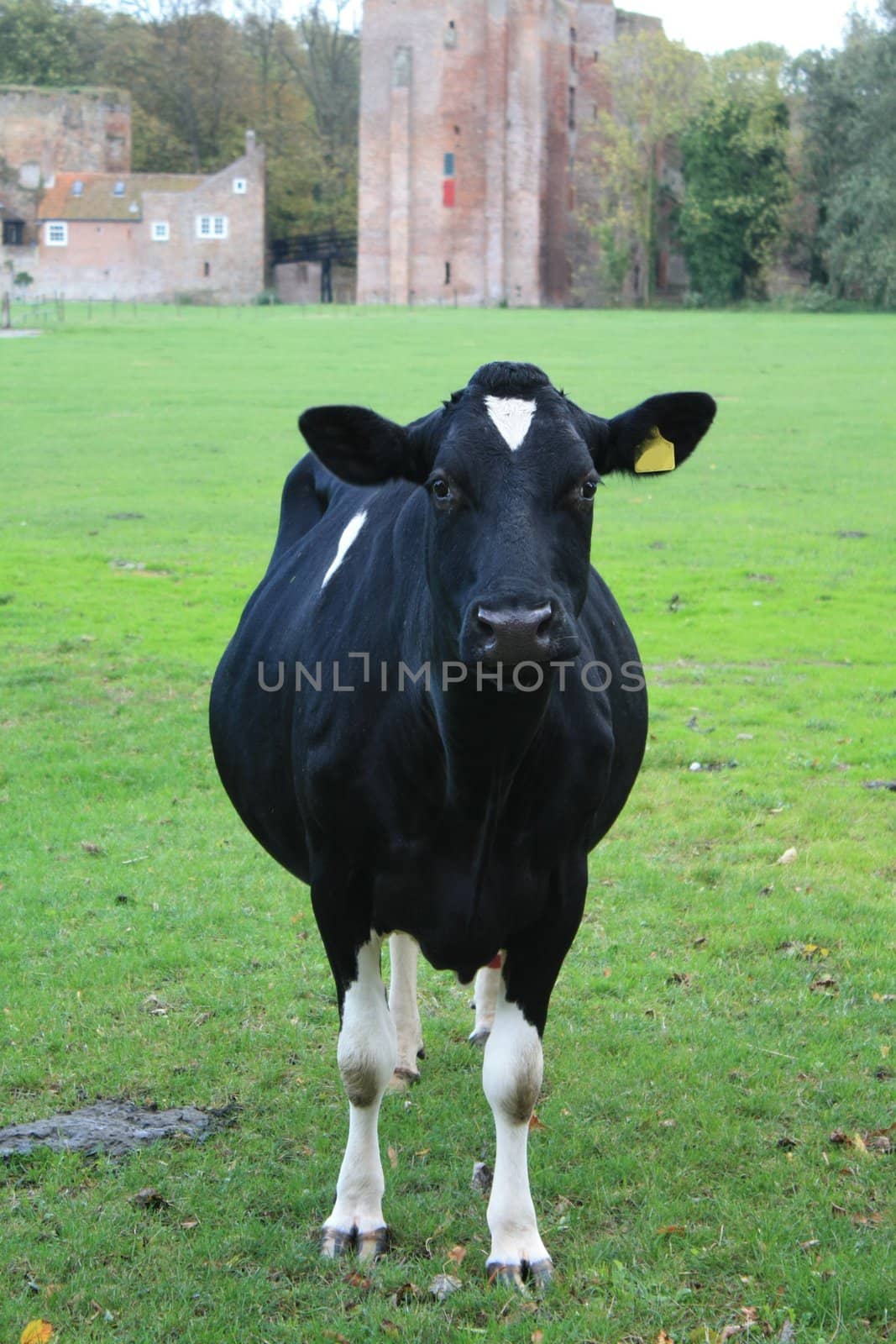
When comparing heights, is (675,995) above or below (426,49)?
below

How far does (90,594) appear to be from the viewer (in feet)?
49.4

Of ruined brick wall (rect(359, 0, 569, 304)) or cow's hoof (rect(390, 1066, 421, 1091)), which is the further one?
ruined brick wall (rect(359, 0, 569, 304))

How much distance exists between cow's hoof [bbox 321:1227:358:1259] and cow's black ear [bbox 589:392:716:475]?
7.94ft

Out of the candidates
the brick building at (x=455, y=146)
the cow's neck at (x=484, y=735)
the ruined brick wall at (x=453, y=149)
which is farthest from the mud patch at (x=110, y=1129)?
the ruined brick wall at (x=453, y=149)

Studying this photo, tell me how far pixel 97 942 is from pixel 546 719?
3.47 metres

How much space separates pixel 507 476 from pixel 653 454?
2.60 feet

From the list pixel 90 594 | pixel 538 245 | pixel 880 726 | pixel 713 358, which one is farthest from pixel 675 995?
pixel 538 245

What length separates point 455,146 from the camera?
3339 inches

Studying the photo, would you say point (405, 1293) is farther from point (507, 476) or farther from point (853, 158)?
point (853, 158)

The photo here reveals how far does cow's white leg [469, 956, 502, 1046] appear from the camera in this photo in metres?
5.91

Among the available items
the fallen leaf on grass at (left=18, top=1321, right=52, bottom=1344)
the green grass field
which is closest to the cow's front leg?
the green grass field

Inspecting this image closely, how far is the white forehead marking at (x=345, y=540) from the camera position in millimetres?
5238

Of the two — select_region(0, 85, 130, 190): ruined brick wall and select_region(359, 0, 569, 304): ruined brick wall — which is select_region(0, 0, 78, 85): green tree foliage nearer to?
select_region(0, 85, 130, 190): ruined brick wall

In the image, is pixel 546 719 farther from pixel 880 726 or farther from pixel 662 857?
pixel 880 726
